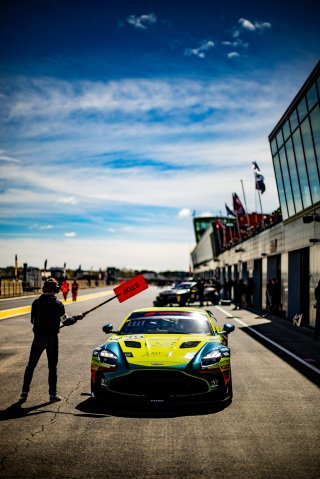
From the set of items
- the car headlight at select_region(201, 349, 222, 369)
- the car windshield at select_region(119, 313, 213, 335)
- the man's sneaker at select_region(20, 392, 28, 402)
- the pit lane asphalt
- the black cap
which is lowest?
the pit lane asphalt

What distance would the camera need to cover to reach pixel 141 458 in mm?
4996

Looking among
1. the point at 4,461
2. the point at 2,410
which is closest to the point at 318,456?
the point at 4,461

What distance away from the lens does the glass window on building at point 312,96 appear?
19398 mm

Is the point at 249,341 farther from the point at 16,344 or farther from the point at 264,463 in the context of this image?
the point at 264,463

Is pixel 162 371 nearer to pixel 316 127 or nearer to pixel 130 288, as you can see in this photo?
pixel 130 288

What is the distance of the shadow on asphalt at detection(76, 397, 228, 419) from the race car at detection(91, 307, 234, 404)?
0.16 m

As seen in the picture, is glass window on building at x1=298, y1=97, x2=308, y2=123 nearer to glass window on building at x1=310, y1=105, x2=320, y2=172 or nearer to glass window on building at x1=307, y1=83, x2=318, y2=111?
glass window on building at x1=307, y1=83, x2=318, y2=111

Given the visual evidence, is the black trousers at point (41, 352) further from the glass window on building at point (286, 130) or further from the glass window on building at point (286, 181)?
the glass window on building at point (286, 181)

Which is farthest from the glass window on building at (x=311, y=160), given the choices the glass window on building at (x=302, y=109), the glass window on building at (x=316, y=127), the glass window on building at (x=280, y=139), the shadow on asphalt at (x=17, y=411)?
the shadow on asphalt at (x=17, y=411)

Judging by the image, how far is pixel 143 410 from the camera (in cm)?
686

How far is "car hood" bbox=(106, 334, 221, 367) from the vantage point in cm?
684

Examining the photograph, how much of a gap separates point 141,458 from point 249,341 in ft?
34.5

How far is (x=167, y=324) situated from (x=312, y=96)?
14039mm

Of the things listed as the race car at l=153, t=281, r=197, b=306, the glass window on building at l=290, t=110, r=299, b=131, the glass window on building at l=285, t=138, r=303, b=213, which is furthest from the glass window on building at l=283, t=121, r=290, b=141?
the race car at l=153, t=281, r=197, b=306
